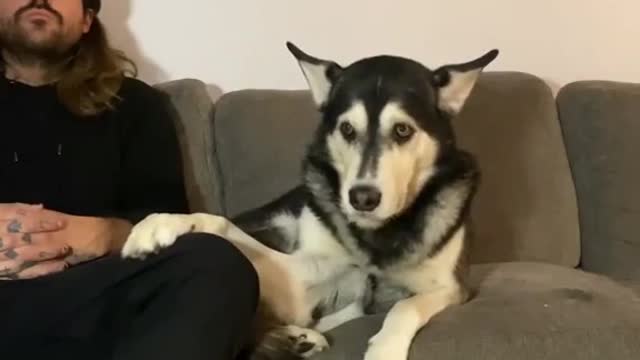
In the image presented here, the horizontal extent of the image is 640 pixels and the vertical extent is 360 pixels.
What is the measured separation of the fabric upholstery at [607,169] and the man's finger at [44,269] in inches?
52.7

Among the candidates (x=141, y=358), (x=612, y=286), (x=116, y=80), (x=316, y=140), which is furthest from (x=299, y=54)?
(x=612, y=286)

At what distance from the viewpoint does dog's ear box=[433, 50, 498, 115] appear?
1.87 m

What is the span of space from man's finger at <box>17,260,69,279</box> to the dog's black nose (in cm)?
56

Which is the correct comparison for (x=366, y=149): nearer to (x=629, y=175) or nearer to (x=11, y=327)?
(x=11, y=327)

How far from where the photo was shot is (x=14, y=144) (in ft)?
6.73

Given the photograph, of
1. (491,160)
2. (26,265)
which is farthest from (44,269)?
(491,160)

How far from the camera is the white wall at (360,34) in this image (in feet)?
8.50

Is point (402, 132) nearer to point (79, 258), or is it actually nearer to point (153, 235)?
point (153, 235)

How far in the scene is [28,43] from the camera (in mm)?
2107

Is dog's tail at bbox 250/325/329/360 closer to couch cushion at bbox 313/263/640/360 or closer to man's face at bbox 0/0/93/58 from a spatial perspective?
couch cushion at bbox 313/263/640/360

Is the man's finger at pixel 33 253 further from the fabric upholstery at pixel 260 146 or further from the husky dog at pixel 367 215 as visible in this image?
the fabric upholstery at pixel 260 146

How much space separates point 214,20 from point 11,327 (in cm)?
124

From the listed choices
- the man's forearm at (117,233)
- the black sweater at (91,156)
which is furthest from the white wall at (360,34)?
the man's forearm at (117,233)

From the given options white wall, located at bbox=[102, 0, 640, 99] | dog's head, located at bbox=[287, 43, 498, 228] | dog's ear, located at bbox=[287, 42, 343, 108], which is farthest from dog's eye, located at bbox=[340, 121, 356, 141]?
white wall, located at bbox=[102, 0, 640, 99]
